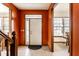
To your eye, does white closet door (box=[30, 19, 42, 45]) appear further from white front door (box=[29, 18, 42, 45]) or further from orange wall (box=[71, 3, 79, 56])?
orange wall (box=[71, 3, 79, 56])

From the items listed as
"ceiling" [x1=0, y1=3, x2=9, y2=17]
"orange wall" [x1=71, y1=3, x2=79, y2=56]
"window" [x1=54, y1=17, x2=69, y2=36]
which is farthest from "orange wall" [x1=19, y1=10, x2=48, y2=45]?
"orange wall" [x1=71, y1=3, x2=79, y2=56]

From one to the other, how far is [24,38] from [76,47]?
308 inches

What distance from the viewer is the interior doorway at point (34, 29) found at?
10.7 m

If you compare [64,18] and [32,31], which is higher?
[64,18]

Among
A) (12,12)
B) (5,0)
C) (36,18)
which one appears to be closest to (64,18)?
(36,18)

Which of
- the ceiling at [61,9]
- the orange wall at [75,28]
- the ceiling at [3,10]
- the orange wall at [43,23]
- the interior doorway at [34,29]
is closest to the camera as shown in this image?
the orange wall at [75,28]

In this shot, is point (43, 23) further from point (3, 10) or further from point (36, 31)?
point (3, 10)

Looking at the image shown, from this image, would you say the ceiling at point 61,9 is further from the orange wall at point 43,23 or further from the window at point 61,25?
the orange wall at point 43,23

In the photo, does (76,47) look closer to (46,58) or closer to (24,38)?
(46,58)

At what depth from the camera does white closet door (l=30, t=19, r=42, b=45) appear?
35.2 feet

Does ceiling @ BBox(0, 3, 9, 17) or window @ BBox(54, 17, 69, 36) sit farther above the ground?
ceiling @ BBox(0, 3, 9, 17)

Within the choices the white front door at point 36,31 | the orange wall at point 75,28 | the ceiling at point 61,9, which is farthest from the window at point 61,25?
the orange wall at point 75,28

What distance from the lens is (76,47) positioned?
9.73 ft

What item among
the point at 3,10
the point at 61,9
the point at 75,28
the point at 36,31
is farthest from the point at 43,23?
the point at 75,28
